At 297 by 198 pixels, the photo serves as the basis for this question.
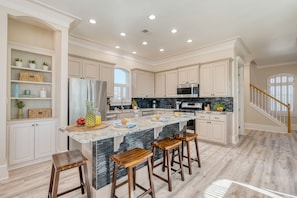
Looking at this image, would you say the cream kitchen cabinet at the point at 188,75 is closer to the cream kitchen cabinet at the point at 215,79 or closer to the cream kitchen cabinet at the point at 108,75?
the cream kitchen cabinet at the point at 215,79

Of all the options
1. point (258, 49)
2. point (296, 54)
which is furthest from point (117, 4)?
point (296, 54)

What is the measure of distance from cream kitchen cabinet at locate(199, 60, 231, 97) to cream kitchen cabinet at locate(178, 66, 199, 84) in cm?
17

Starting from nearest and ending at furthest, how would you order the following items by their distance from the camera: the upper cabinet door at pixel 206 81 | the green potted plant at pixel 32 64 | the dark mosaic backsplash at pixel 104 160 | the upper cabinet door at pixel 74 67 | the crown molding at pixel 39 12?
the dark mosaic backsplash at pixel 104 160, the crown molding at pixel 39 12, the green potted plant at pixel 32 64, the upper cabinet door at pixel 74 67, the upper cabinet door at pixel 206 81

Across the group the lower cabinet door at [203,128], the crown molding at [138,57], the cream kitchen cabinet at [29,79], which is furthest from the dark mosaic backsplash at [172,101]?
the cream kitchen cabinet at [29,79]

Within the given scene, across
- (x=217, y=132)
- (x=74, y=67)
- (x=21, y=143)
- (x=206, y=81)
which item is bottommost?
(x=217, y=132)

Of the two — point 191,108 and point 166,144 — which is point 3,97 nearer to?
point 166,144

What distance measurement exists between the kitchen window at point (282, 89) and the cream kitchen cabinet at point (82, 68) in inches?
323

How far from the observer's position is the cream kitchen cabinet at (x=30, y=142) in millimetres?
2672

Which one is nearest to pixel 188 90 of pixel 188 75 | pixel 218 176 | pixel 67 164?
pixel 188 75

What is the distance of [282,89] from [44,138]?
31.8 ft

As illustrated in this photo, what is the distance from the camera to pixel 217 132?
4195mm

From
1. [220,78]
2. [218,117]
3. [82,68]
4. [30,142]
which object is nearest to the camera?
[30,142]

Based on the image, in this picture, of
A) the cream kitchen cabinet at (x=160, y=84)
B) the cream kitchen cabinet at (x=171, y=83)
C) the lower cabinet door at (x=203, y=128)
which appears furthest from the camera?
the cream kitchen cabinet at (x=160, y=84)

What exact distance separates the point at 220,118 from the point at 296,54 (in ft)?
15.1
